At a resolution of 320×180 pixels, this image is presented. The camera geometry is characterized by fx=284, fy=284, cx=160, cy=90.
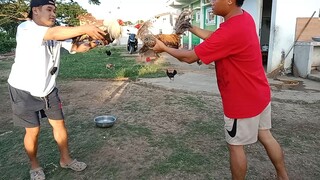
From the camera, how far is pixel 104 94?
6.65m

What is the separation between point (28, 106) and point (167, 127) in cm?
221

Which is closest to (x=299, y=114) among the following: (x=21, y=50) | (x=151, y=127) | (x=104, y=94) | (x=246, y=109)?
(x=151, y=127)

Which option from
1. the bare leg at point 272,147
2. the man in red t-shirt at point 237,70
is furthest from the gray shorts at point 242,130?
the bare leg at point 272,147

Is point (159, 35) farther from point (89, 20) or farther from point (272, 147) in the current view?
point (272, 147)

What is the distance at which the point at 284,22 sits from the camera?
28.2 feet

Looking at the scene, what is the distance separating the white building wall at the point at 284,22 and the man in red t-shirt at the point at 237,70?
6865 mm

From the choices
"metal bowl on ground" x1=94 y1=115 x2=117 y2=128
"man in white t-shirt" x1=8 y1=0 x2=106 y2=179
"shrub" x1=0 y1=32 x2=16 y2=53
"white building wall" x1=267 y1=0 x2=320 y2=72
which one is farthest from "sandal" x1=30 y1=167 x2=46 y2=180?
"shrub" x1=0 y1=32 x2=16 y2=53

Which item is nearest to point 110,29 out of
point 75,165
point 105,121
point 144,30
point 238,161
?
point 144,30

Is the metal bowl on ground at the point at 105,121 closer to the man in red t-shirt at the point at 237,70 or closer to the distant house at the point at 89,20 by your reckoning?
the distant house at the point at 89,20

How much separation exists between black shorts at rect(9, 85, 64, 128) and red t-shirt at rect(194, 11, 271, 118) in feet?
5.36

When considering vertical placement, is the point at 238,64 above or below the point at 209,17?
below

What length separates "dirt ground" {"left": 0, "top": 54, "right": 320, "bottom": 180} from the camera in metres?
3.13

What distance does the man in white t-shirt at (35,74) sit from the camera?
2600 millimetres

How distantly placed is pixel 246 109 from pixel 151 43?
1165 mm
